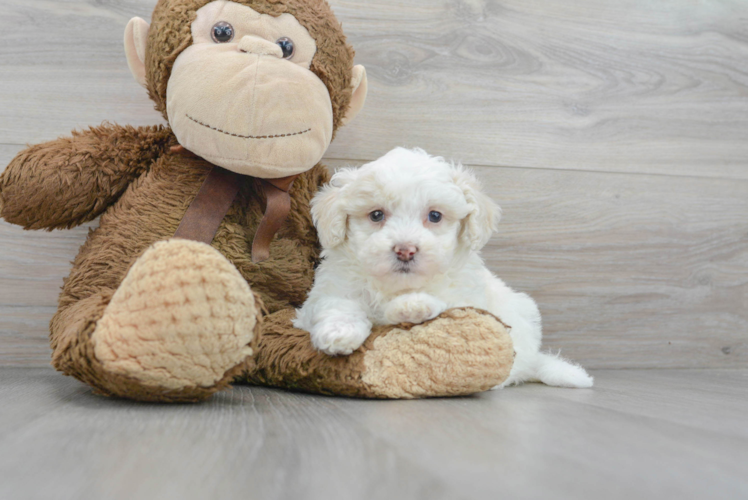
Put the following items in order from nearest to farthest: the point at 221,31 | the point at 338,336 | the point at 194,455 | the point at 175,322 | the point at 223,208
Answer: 1. the point at 194,455
2. the point at 175,322
3. the point at 338,336
4. the point at 221,31
5. the point at 223,208

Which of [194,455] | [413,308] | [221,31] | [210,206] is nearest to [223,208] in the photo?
[210,206]

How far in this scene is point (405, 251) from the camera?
1011mm

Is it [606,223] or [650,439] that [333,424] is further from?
[606,223]

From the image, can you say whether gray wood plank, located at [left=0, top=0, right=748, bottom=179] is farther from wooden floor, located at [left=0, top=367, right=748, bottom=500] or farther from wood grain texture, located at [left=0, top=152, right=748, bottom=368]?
wooden floor, located at [left=0, top=367, right=748, bottom=500]

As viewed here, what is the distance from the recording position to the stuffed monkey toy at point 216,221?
0.78 m

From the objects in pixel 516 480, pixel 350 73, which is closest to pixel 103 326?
pixel 516 480

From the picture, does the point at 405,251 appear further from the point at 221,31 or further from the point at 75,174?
the point at 75,174

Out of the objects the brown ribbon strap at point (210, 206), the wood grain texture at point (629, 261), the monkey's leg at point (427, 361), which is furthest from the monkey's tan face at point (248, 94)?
the wood grain texture at point (629, 261)

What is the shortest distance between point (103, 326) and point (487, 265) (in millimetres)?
1045

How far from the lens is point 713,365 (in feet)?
5.63

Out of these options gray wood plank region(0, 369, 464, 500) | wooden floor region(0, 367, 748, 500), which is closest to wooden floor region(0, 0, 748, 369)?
wooden floor region(0, 367, 748, 500)

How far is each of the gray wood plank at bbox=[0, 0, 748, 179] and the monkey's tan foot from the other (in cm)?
78

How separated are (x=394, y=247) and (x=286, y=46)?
17.1 inches

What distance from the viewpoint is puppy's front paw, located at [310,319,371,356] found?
963mm
